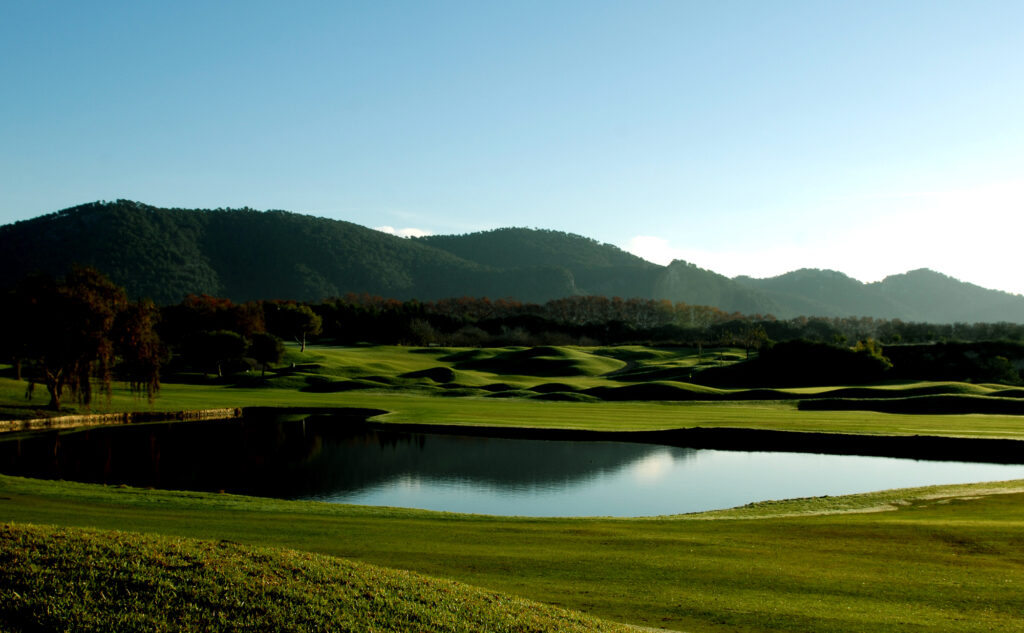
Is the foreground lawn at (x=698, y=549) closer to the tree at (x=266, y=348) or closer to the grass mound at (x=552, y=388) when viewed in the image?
the grass mound at (x=552, y=388)

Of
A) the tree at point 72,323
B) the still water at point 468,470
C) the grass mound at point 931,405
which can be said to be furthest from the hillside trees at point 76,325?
the grass mound at point 931,405

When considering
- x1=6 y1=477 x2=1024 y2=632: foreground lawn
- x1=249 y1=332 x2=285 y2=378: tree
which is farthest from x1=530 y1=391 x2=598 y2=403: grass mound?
x1=6 y1=477 x2=1024 y2=632: foreground lawn

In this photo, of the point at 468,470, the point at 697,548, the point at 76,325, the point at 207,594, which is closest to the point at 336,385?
the point at 76,325

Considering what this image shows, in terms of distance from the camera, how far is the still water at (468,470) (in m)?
25.1

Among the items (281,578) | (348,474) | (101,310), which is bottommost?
(348,474)

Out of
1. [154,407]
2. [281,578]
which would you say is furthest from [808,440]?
[154,407]

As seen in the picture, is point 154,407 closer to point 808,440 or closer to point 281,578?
point 808,440

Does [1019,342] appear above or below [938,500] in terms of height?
above

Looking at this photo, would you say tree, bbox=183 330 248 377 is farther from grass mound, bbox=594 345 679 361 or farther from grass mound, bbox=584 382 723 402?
grass mound, bbox=594 345 679 361

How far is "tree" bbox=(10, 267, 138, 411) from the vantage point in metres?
37.6

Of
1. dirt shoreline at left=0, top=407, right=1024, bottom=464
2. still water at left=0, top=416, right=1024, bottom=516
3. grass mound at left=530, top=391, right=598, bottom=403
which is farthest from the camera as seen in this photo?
grass mound at left=530, top=391, right=598, bottom=403

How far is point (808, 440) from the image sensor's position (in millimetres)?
36250

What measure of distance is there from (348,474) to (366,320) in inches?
3949

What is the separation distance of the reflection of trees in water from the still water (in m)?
0.07
